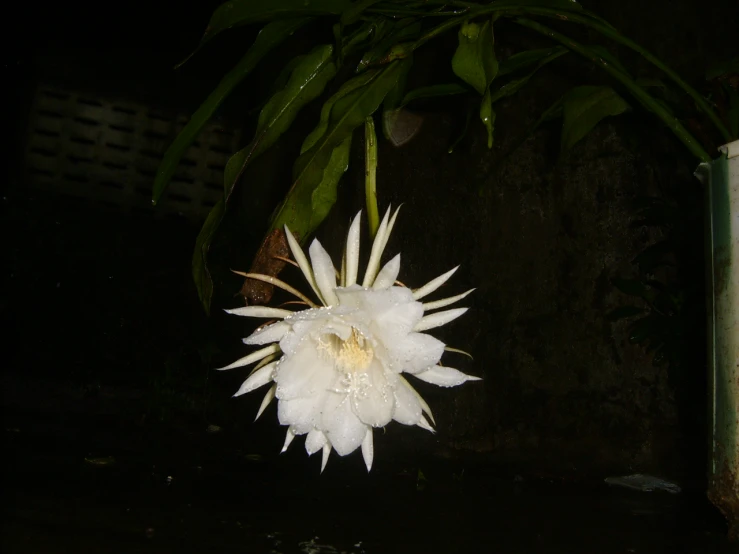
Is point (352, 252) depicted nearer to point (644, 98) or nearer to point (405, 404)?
point (405, 404)

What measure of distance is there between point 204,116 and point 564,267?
56.4 inches

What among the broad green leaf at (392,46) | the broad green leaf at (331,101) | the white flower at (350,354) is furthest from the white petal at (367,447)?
the broad green leaf at (392,46)

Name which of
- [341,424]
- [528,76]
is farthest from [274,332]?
[528,76]

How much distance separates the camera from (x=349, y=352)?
82cm

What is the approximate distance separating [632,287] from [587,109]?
38.3 inches

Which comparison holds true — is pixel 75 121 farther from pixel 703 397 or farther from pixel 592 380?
pixel 703 397

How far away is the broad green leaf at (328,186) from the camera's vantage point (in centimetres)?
92

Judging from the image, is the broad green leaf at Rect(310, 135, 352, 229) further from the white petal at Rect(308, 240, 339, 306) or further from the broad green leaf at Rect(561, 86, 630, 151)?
the broad green leaf at Rect(561, 86, 630, 151)

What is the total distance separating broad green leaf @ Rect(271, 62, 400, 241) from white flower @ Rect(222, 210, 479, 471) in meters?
0.08

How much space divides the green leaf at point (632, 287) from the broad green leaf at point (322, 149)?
1.21 m

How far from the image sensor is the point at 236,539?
3.15 feet

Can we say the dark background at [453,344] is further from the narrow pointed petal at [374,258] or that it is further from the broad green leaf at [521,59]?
the narrow pointed petal at [374,258]

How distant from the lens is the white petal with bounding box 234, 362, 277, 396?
2.61ft

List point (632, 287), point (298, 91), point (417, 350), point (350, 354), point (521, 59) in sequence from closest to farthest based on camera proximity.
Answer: point (417, 350) → point (350, 354) → point (298, 91) → point (521, 59) → point (632, 287)
